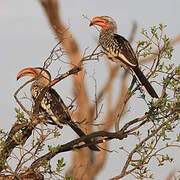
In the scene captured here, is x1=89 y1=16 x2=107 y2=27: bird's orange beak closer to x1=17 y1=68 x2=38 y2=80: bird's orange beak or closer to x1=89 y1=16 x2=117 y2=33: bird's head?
x1=89 y1=16 x2=117 y2=33: bird's head

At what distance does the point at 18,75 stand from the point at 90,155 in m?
3.29

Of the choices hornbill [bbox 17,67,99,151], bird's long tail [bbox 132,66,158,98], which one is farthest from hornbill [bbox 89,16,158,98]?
hornbill [bbox 17,67,99,151]

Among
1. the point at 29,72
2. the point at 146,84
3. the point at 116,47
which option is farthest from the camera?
the point at 116,47

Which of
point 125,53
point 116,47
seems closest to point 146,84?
point 125,53

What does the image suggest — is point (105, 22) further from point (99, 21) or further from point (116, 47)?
point (116, 47)

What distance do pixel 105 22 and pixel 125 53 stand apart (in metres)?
0.95

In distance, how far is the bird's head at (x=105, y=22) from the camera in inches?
255

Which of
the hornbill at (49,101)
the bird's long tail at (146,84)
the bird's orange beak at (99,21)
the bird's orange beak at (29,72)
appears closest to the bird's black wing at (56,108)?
the hornbill at (49,101)

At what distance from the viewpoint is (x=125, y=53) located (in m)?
5.76

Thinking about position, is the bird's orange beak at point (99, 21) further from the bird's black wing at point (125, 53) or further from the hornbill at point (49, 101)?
the hornbill at point (49, 101)

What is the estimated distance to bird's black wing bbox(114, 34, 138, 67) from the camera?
545 cm

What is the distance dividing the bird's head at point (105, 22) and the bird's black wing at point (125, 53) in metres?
0.24

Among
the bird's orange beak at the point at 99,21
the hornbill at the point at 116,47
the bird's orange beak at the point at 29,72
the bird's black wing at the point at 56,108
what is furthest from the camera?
the bird's orange beak at the point at 99,21

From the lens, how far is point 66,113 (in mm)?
4875
